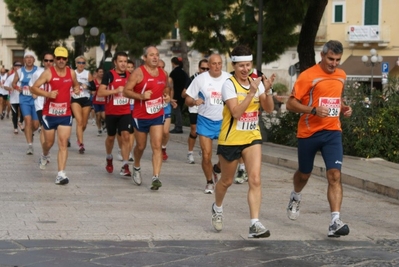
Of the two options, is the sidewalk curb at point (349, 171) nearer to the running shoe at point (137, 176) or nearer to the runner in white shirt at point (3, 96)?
the running shoe at point (137, 176)

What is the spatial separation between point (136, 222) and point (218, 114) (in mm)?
3539

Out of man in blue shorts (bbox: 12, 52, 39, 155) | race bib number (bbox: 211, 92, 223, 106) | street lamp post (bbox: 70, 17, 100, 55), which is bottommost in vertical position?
man in blue shorts (bbox: 12, 52, 39, 155)

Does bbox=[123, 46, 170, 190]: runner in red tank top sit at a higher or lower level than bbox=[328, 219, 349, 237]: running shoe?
higher

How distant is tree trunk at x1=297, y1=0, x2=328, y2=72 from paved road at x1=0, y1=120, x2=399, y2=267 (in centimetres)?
560

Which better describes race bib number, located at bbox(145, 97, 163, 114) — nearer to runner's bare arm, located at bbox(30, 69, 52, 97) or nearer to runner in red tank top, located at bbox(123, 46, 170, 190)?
runner in red tank top, located at bbox(123, 46, 170, 190)

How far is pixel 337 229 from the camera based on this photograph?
949 centimetres

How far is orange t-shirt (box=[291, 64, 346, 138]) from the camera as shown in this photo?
989cm

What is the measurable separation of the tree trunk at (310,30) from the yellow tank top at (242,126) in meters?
11.0

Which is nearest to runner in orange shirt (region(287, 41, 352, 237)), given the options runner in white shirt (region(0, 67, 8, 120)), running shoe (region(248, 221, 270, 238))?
running shoe (region(248, 221, 270, 238))

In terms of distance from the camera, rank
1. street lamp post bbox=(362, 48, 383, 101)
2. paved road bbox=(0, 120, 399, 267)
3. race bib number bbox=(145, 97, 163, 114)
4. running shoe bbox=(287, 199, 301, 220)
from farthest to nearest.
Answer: street lamp post bbox=(362, 48, 383, 101) < race bib number bbox=(145, 97, 163, 114) < running shoe bbox=(287, 199, 301, 220) < paved road bbox=(0, 120, 399, 267)

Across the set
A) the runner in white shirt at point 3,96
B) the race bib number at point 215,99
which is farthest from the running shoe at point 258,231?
the runner in white shirt at point 3,96

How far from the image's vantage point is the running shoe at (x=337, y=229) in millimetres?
9461

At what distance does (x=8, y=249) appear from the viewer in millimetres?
8594

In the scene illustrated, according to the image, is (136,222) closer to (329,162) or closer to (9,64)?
(329,162)
